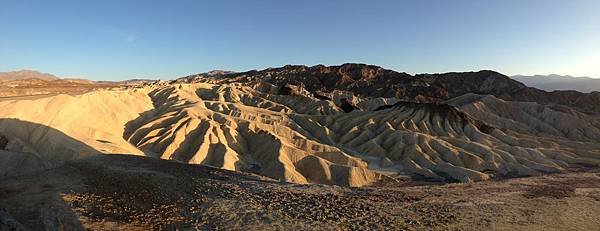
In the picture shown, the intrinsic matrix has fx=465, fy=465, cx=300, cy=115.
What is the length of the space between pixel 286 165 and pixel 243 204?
78.1ft

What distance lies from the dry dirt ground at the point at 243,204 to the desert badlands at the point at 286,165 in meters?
0.09

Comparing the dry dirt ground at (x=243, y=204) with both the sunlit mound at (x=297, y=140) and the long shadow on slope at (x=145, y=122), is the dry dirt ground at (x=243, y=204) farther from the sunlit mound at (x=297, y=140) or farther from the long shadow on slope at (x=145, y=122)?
the long shadow on slope at (x=145, y=122)

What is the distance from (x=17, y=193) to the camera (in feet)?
66.0

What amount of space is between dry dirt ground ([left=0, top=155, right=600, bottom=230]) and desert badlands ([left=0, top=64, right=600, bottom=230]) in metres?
0.09

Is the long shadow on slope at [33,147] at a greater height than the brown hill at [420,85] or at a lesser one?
lesser

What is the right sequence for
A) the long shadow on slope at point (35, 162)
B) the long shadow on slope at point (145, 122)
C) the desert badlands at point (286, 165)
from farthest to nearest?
the long shadow on slope at point (145, 122), the desert badlands at point (286, 165), the long shadow on slope at point (35, 162)

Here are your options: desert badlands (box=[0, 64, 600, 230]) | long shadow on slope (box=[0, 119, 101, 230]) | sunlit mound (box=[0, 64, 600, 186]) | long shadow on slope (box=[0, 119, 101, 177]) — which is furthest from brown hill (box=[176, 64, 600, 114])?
long shadow on slope (box=[0, 119, 101, 230])

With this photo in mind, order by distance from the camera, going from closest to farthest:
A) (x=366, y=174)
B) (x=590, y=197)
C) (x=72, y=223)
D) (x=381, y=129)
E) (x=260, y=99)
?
(x=72, y=223) < (x=590, y=197) < (x=366, y=174) < (x=381, y=129) < (x=260, y=99)

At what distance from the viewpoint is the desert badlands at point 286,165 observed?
19.6 meters

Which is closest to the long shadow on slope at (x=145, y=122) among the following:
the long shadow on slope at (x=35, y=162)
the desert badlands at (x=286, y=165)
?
the desert badlands at (x=286, y=165)

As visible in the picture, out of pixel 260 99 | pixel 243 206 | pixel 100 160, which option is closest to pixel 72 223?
pixel 243 206

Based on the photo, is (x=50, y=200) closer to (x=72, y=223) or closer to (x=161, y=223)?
(x=72, y=223)

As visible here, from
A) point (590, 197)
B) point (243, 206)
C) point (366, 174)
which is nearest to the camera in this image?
point (243, 206)

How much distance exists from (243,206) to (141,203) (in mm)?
4344
